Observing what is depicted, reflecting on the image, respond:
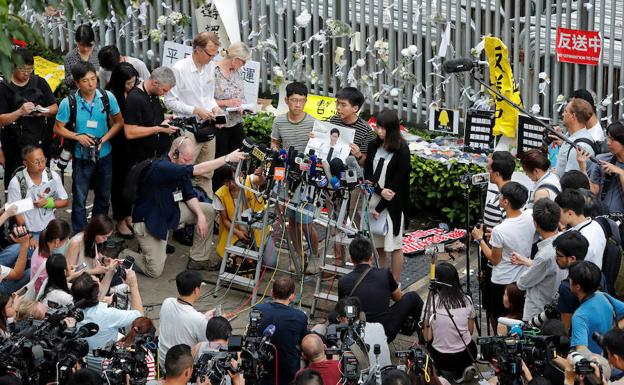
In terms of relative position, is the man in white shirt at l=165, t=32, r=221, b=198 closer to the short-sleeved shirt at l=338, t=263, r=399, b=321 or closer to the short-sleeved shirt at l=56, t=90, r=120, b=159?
the short-sleeved shirt at l=56, t=90, r=120, b=159

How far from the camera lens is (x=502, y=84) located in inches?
→ 531

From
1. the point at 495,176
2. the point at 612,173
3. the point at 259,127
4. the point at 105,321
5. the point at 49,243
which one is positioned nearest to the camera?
the point at 105,321

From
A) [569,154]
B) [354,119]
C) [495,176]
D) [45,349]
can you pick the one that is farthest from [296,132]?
[45,349]

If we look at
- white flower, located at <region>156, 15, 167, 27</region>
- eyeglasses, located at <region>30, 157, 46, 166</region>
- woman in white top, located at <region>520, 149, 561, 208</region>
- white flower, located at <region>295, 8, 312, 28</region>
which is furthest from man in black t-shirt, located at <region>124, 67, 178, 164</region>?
woman in white top, located at <region>520, 149, 561, 208</region>

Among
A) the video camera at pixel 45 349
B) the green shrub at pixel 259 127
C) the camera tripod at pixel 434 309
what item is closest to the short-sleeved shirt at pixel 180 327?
the video camera at pixel 45 349

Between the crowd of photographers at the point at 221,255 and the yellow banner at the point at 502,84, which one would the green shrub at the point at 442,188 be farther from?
the crowd of photographers at the point at 221,255

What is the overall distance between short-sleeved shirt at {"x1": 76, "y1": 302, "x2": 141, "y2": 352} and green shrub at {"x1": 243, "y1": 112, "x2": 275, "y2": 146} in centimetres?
567

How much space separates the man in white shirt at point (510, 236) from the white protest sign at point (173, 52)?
576 cm

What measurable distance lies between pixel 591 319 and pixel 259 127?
6.82m

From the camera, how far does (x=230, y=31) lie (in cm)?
1555

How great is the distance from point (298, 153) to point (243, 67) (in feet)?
11.1

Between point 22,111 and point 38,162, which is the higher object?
point 22,111

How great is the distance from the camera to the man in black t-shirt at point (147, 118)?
13094mm

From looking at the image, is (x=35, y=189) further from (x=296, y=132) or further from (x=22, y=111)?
(x=296, y=132)
